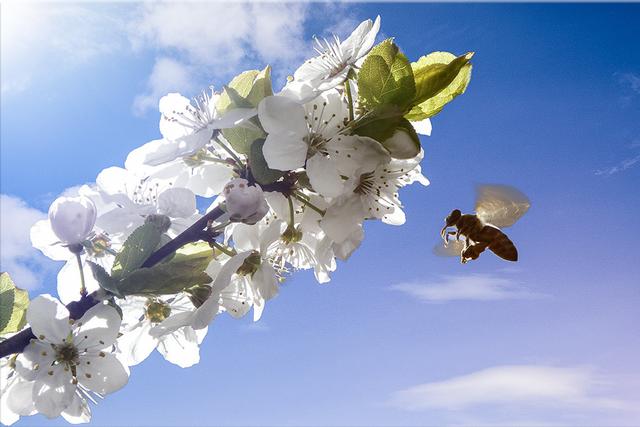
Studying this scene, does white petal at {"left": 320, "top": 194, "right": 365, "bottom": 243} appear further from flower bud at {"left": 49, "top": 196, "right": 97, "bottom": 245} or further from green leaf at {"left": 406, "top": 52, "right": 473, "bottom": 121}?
flower bud at {"left": 49, "top": 196, "right": 97, "bottom": 245}

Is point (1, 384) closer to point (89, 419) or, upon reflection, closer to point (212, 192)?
point (89, 419)

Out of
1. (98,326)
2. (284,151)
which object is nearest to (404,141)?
(284,151)

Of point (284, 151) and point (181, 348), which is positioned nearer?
point (284, 151)

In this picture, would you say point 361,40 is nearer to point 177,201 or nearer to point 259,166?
point 259,166

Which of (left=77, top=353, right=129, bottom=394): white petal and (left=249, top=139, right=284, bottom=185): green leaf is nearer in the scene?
(left=249, top=139, right=284, bottom=185): green leaf

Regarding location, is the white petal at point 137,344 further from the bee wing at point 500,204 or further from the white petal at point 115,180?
the bee wing at point 500,204

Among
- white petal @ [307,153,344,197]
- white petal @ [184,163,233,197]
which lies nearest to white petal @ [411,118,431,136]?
white petal @ [307,153,344,197]
